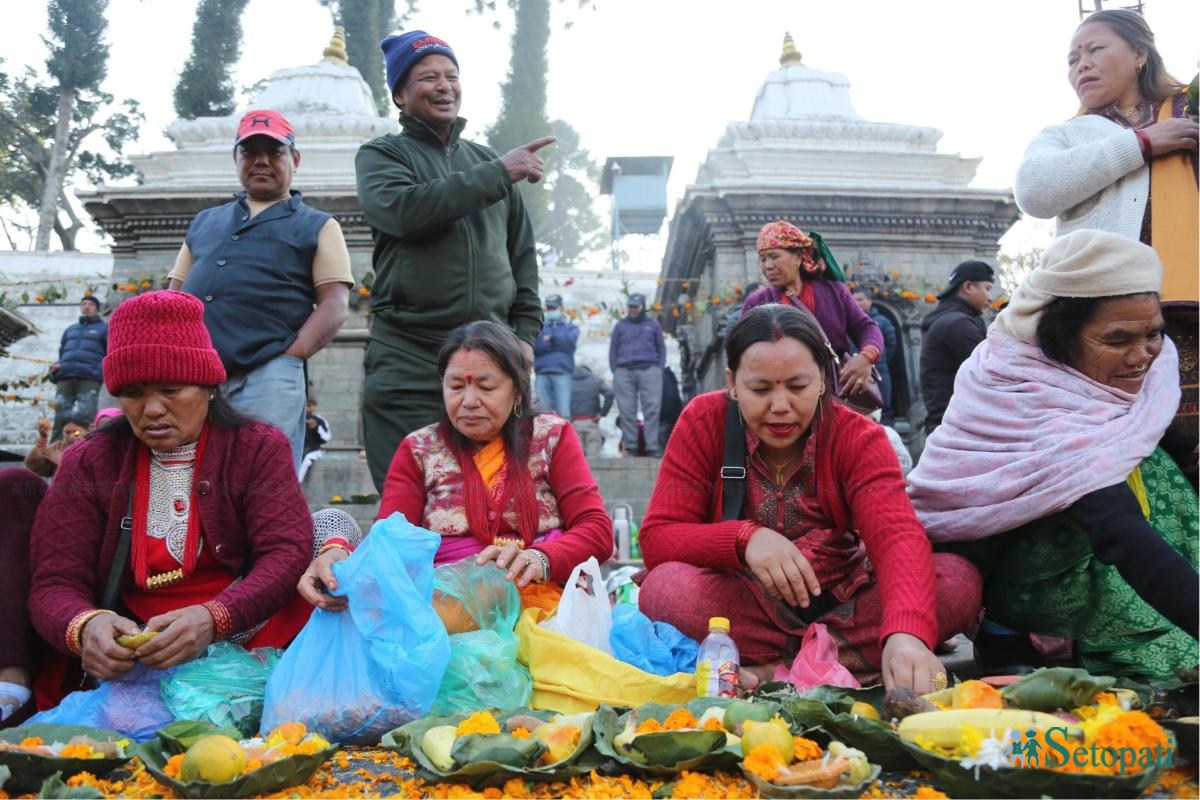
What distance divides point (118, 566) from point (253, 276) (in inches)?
49.1

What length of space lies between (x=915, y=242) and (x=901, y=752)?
12.2 meters

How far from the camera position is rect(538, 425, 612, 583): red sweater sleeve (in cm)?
291

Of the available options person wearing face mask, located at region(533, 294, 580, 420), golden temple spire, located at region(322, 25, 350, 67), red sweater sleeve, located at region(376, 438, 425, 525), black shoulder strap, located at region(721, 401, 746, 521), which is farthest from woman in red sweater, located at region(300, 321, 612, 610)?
golden temple spire, located at region(322, 25, 350, 67)

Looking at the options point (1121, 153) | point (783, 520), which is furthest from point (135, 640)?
point (1121, 153)

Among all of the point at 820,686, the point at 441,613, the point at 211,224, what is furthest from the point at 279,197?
the point at 820,686

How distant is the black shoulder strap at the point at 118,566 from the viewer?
8.64 feet

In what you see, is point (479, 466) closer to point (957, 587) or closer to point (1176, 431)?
point (957, 587)

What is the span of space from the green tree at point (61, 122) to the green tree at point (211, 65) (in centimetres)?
506

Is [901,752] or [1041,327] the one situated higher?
[1041,327]

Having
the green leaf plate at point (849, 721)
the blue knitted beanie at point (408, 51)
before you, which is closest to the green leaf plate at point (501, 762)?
the green leaf plate at point (849, 721)

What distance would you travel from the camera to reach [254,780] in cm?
179

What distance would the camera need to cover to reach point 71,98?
90.7ft

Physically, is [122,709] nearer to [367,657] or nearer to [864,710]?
[367,657]

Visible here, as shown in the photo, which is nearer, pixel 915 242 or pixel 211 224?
pixel 211 224
